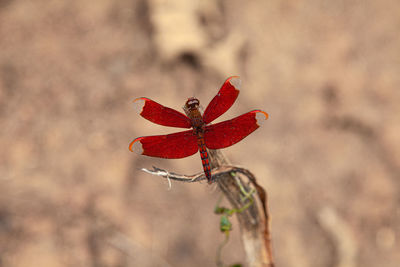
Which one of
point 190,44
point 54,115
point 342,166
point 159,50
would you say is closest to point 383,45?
point 342,166

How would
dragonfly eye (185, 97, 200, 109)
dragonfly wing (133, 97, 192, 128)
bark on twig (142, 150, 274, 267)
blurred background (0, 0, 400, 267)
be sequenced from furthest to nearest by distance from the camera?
blurred background (0, 0, 400, 267)
bark on twig (142, 150, 274, 267)
dragonfly wing (133, 97, 192, 128)
dragonfly eye (185, 97, 200, 109)

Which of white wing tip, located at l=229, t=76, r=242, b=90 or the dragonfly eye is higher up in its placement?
white wing tip, located at l=229, t=76, r=242, b=90

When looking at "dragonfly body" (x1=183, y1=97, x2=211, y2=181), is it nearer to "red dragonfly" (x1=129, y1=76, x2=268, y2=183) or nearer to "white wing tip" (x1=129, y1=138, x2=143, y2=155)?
"red dragonfly" (x1=129, y1=76, x2=268, y2=183)

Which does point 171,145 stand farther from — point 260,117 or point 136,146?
point 260,117

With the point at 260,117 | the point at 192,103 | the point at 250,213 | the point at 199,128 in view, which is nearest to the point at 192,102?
the point at 192,103

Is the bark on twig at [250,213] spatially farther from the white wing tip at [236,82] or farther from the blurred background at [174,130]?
the blurred background at [174,130]

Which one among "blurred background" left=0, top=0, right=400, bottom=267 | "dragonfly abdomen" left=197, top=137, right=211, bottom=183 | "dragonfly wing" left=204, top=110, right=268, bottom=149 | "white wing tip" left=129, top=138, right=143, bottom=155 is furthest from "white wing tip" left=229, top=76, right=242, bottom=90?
"blurred background" left=0, top=0, right=400, bottom=267

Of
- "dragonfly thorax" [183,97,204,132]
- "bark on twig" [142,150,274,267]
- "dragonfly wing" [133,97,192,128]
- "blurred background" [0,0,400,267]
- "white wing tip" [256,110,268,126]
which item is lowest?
"bark on twig" [142,150,274,267]
